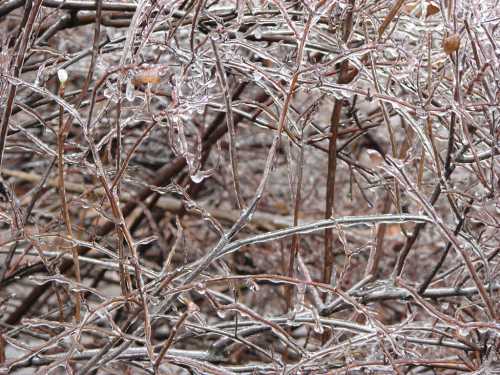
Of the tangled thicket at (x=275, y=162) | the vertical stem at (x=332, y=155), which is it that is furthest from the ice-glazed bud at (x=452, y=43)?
the vertical stem at (x=332, y=155)

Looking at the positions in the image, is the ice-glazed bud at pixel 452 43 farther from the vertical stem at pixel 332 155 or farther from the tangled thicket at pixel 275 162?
the vertical stem at pixel 332 155

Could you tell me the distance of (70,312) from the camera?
3.69 m

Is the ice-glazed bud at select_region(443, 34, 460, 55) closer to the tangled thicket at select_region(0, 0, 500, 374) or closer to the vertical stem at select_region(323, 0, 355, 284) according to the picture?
the tangled thicket at select_region(0, 0, 500, 374)

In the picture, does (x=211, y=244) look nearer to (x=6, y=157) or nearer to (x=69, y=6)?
(x=6, y=157)

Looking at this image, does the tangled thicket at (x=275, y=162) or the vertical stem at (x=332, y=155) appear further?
the vertical stem at (x=332, y=155)

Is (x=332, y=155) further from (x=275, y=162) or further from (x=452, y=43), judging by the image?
(x=452, y=43)

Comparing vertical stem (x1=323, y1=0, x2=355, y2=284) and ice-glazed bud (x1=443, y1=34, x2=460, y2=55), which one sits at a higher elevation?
ice-glazed bud (x1=443, y1=34, x2=460, y2=55)

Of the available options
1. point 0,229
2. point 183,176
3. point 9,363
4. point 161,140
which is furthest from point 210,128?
point 9,363

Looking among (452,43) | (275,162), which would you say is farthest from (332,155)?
(452,43)

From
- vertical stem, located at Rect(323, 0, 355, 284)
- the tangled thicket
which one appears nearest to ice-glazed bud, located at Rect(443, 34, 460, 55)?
the tangled thicket

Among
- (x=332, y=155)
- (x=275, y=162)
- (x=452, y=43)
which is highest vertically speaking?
(x=452, y=43)

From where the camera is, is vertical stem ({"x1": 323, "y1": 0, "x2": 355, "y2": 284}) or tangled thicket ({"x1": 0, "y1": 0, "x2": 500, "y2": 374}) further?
vertical stem ({"x1": 323, "y1": 0, "x2": 355, "y2": 284})

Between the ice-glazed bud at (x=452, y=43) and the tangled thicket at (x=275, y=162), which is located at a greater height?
the ice-glazed bud at (x=452, y=43)

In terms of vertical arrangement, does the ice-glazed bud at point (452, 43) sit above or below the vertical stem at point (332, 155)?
above
